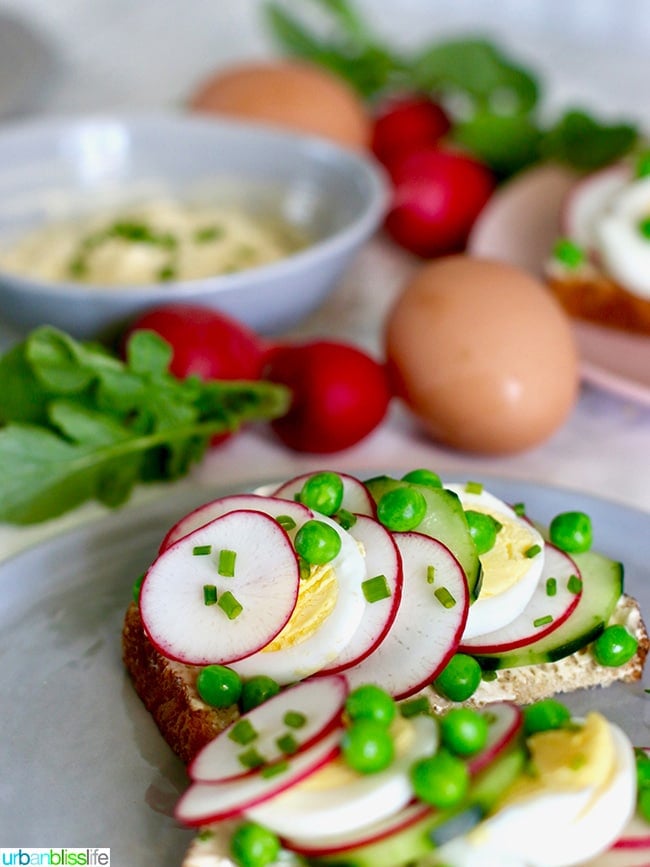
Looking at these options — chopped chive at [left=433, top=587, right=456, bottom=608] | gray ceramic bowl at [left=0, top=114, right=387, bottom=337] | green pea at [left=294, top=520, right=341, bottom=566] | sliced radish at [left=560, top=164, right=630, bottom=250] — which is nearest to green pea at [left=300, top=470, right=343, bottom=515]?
green pea at [left=294, top=520, right=341, bottom=566]

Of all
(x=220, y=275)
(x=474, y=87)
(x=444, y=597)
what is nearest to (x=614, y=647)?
(x=444, y=597)

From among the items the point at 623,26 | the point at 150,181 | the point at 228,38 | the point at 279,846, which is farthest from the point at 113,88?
the point at 279,846

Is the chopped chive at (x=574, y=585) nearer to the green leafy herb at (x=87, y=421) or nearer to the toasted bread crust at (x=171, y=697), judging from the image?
the toasted bread crust at (x=171, y=697)

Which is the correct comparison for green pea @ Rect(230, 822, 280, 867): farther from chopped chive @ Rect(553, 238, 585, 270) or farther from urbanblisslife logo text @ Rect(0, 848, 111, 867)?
chopped chive @ Rect(553, 238, 585, 270)

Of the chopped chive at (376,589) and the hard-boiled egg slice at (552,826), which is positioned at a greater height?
the hard-boiled egg slice at (552,826)

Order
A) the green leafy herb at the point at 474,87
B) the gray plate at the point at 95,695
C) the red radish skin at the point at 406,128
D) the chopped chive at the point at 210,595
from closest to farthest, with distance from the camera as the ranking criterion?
the gray plate at the point at 95,695 < the chopped chive at the point at 210,595 < the green leafy herb at the point at 474,87 < the red radish skin at the point at 406,128

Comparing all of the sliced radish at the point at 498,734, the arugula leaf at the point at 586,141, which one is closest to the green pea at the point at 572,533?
the sliced radish at the point at 498,734

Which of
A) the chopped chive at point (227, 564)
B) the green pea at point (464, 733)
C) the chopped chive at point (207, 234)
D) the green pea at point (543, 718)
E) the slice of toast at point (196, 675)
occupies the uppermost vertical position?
the green pea at point (464, 733)
